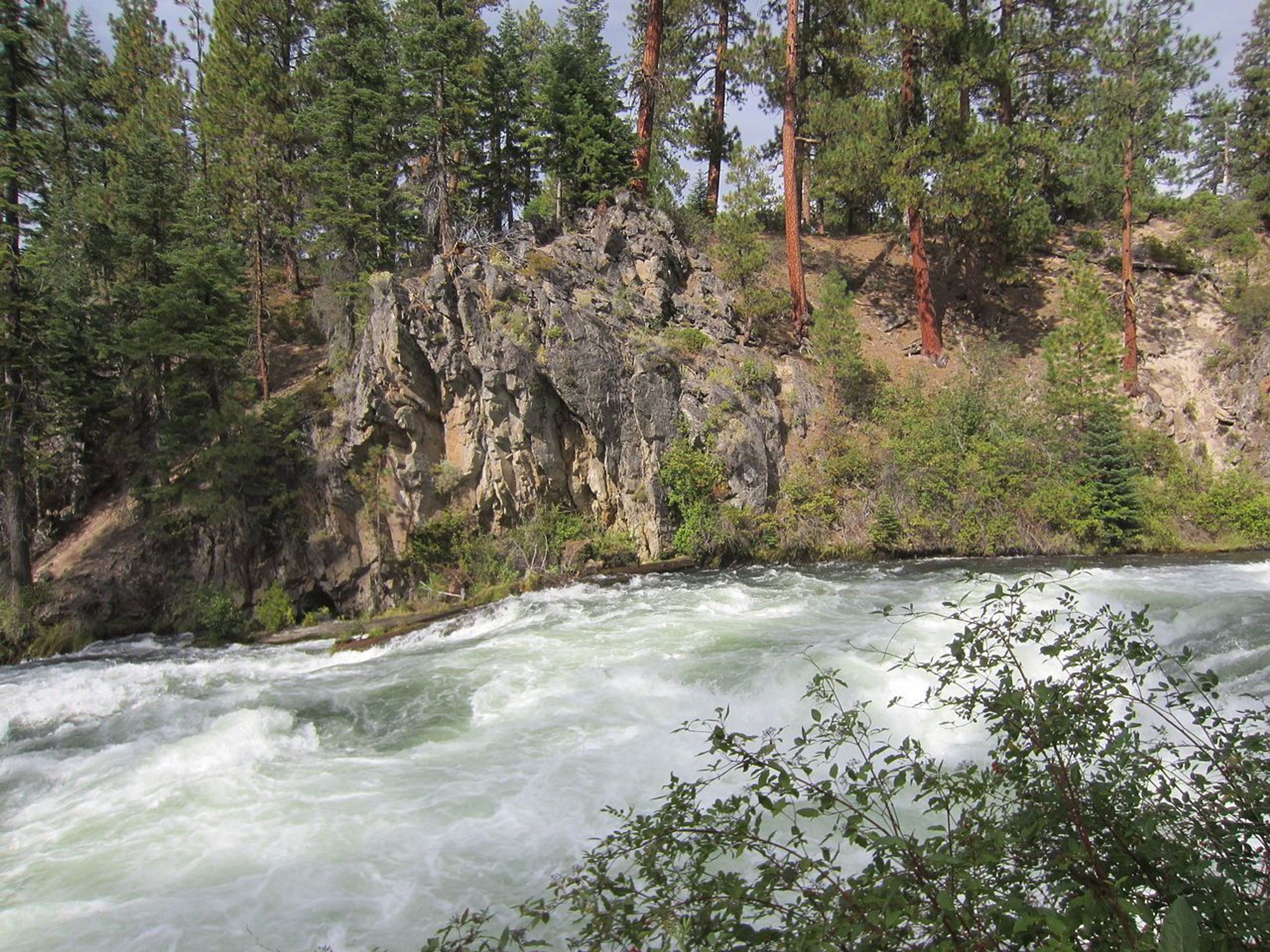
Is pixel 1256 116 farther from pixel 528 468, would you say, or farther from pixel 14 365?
pixel 14 365

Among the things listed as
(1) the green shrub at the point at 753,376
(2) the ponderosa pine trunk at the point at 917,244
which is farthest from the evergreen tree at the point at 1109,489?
(1) the green shrub at the point at 753,376

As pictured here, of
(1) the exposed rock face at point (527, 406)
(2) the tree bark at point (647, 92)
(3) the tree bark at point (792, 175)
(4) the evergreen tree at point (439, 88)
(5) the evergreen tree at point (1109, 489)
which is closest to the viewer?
(5) the evergreen tree at point (1109, 489)

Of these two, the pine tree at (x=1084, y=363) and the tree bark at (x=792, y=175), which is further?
the tree bark at (x=792, y=175)

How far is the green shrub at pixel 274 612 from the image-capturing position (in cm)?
1609

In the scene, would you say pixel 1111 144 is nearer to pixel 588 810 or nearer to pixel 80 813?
pixel 588 810

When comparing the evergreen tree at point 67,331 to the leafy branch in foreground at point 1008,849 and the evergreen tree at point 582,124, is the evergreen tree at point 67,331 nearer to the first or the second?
the evergreen tree at point 582,124

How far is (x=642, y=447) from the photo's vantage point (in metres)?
18.1

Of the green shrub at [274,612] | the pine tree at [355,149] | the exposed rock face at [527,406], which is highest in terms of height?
the pine tree at [355,149]

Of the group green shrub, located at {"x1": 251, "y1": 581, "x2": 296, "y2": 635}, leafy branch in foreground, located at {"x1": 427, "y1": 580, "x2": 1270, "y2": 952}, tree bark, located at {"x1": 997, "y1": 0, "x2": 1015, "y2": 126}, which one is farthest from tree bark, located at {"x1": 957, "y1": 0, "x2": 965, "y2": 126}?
leafy branch in foreground, located at {"x1": 427, "y1": 580, "x2": 1270, "y2": 952}

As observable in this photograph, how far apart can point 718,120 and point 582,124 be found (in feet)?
22.4

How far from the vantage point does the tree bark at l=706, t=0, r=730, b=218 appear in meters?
26.1

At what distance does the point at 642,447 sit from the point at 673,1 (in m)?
16.9

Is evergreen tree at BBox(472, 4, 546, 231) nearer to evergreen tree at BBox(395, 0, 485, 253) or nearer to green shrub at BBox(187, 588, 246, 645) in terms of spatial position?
evergreen tree at BBox(395, 0, 485, 253)

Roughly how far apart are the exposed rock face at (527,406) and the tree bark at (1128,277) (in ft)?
34.3
